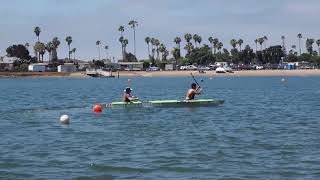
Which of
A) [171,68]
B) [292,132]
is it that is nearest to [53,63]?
[171,68]

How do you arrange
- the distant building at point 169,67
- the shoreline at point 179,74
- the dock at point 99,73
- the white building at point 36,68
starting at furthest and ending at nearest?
the distant building at point 169,67
the white building at point 36,68
the dock at point 99,73
the shoreline at point 179,74

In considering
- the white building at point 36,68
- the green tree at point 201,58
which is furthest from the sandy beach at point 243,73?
the white building at point 36,68

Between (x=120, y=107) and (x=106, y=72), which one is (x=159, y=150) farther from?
(x=106, y=72)

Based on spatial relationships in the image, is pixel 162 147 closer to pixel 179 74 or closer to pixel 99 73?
pixel 179 74

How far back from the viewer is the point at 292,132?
84.5ft

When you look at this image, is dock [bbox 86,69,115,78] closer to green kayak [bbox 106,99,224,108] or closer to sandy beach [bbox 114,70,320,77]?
sandy beach [bbox 114,70,320,77]

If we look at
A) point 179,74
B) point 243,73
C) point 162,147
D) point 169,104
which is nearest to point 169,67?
point 179,74

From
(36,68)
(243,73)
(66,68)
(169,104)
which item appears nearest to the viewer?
(169,104)

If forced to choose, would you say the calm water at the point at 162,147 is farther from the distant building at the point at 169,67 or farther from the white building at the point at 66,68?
the distant building at the point at 169,67

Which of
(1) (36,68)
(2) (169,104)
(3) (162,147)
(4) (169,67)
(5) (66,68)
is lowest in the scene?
(3) (162,147)

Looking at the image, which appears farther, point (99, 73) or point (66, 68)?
point (66, 68)

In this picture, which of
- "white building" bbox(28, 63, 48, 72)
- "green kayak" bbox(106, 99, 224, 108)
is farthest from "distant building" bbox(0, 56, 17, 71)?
"green kayak" bbox(106, 99, 224, 108)

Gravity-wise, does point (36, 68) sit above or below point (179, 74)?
above

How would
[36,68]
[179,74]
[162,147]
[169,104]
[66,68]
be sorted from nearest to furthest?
[162,147] → [169,104] → [179,74] → [66,68] → [36,68]
